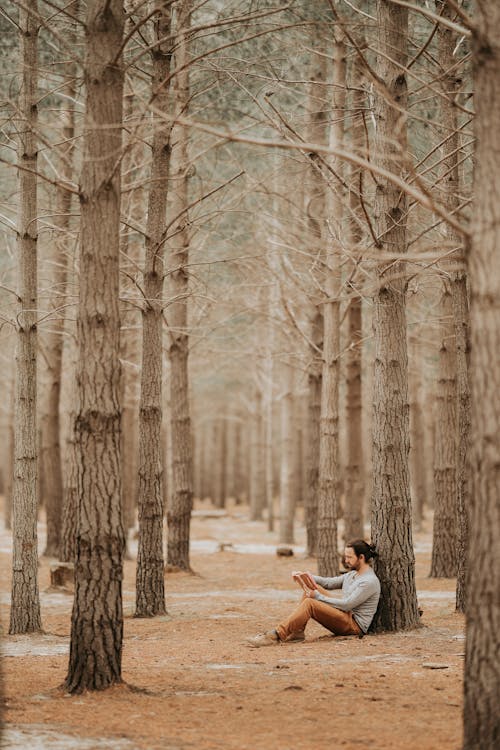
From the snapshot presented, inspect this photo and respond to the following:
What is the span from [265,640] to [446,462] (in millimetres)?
6225

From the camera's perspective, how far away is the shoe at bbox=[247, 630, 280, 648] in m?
8.49

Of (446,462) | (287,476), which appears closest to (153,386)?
(446,462)

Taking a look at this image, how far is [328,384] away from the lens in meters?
12.8

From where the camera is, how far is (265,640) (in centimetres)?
852

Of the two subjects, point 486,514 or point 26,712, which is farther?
point 26,712

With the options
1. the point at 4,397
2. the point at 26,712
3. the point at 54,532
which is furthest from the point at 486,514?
the point at 4,397

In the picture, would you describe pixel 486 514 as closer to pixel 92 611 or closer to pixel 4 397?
pixel 92 611

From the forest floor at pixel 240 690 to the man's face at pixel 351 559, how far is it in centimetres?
69

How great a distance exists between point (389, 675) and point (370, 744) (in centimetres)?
Result: 191

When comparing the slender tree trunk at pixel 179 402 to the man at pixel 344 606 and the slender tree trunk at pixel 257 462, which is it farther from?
the slender tree trunk at pixel 257 462

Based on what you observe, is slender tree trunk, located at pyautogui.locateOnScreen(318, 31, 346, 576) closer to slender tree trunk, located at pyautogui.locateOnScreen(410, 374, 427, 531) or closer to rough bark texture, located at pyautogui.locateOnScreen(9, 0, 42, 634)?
rough bark texture, located at pyautogui.locateOnScreen(9, 0, 42, 634)

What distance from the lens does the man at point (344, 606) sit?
8.55 m

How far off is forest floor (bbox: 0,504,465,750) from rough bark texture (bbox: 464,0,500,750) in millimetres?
515

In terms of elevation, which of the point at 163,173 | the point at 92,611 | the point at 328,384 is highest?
the point at 163,173
